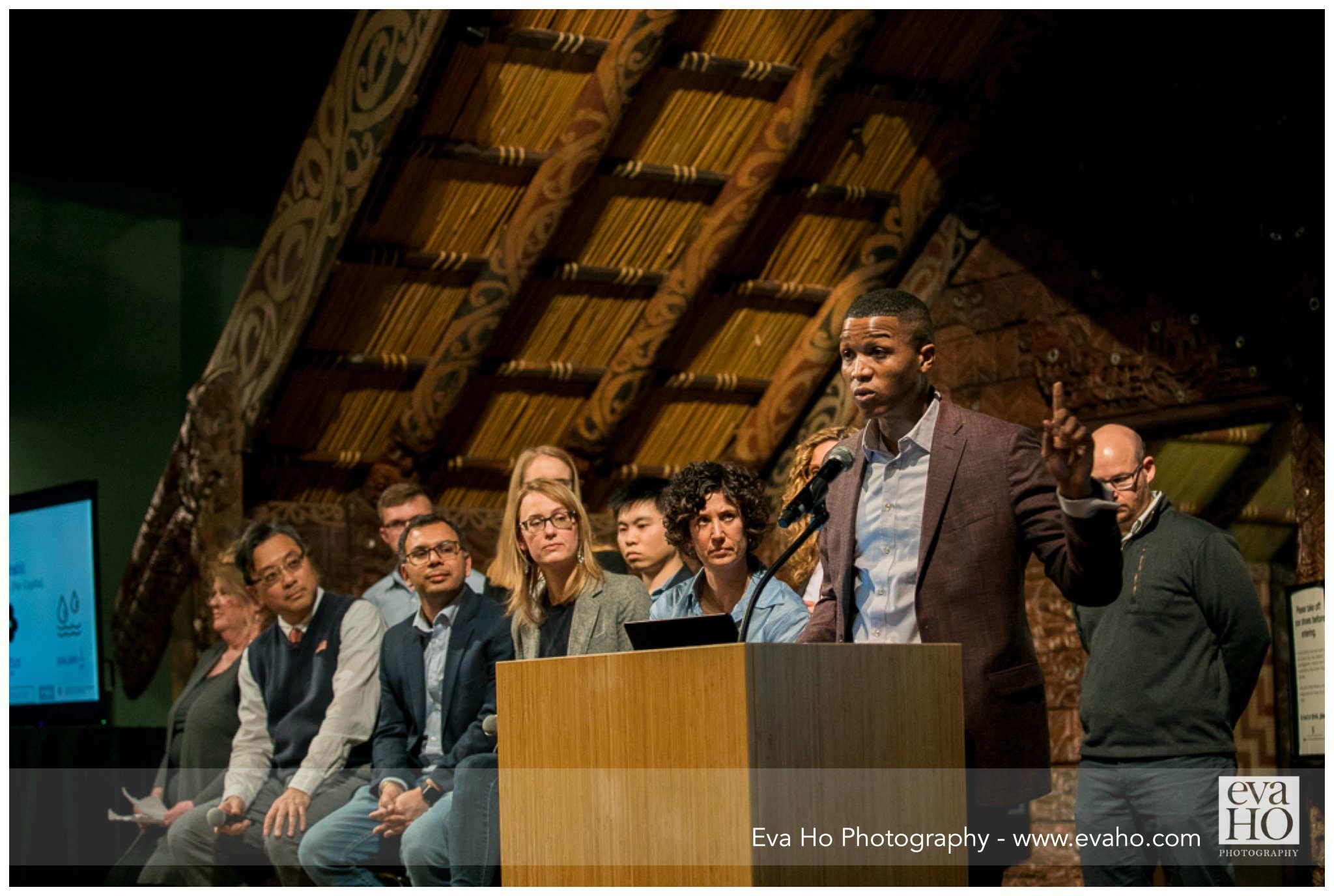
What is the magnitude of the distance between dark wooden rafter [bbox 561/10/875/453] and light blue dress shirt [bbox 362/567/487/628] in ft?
3.05

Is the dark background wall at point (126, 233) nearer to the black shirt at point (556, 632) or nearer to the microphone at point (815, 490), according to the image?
the black shirt at point (556, 632)

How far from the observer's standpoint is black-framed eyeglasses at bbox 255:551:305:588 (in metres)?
4.95

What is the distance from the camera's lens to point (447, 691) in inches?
171

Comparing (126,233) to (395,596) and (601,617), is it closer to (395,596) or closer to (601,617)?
(395,596)

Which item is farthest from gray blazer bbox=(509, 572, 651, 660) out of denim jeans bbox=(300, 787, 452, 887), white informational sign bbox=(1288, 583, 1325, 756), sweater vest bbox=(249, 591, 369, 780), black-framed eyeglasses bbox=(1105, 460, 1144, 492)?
white informational sign bbox=(1288, 583, 1325, 756)

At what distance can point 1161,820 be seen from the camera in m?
3.71

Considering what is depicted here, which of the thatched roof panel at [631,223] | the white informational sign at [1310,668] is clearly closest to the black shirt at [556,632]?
the thatched roof panel at [631,223]

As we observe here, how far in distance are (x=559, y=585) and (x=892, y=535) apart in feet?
4.85

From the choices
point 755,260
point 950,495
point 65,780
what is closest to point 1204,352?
point 755,260

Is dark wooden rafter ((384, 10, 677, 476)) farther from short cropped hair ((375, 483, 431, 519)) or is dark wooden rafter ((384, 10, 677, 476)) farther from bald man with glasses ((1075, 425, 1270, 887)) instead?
bald man with glasses ((1075, 425, 1270, 887))

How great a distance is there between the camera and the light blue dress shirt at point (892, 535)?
105 inches

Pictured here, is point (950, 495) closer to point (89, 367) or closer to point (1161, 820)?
point (1161, 820)

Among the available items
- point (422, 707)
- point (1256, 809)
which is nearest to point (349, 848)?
point (422, 707)

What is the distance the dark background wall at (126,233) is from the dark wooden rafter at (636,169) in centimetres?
321
